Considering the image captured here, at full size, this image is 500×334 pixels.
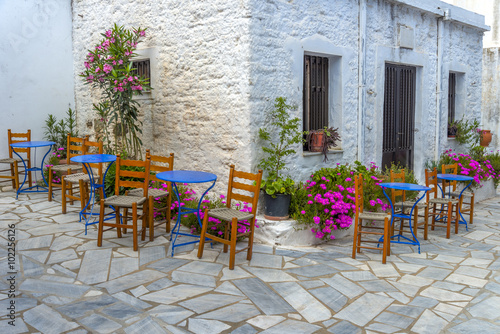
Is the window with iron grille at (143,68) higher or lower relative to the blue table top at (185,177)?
higher

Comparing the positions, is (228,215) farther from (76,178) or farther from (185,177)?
(76,178)

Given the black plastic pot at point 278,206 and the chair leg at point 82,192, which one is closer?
the black plastic pot at point 278,206

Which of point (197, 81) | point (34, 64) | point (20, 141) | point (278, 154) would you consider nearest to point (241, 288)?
point (278, 154)

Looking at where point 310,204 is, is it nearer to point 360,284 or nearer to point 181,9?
point 360,284

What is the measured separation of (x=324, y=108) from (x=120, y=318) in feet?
15.1

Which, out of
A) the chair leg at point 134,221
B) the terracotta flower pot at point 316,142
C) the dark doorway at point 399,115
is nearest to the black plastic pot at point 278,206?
the terracotta flower pot at point 316,142

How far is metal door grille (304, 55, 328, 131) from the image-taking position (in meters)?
6.63

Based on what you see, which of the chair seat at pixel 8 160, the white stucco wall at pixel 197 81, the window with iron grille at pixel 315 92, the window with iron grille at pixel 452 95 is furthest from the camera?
the window with iron grille at pixel 452 95

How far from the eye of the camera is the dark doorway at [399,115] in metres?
7.93

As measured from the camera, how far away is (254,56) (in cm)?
557

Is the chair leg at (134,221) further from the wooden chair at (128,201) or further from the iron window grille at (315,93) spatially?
the iron window grille at (315,93)

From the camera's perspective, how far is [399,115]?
26.9 ft

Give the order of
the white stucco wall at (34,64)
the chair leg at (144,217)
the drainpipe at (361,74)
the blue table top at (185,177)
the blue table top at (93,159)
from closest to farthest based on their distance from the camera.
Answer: the blue table top at (185,177)
the chair leg at (144,217)
the blue table top at (93,159)
the drainpipe at (361,74)
the white stucco wall at (34,64)

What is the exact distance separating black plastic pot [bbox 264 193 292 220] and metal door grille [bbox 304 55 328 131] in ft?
5.05
